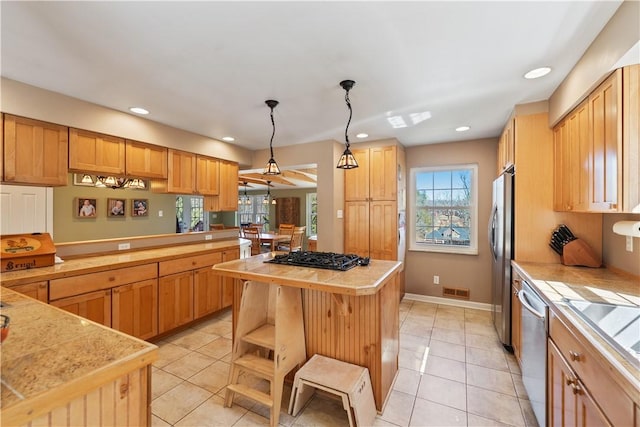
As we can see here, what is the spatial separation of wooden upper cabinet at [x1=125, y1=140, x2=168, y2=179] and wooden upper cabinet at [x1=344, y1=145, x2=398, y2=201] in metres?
2.41

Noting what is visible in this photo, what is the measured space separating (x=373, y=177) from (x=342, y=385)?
2772mm

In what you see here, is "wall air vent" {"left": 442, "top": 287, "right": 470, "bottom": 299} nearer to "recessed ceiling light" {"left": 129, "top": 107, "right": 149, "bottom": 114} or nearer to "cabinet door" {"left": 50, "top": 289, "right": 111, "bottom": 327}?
"cabinet door" {"left": 50, "top": 289, "right": 111, "bottom": 327}

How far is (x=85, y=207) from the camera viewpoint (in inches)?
139

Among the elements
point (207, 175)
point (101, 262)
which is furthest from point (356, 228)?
point (101, 262)

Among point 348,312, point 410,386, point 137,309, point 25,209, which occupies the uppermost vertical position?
point 25,209

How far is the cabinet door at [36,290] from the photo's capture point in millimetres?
1986

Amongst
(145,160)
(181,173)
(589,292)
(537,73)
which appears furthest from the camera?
(181,173)

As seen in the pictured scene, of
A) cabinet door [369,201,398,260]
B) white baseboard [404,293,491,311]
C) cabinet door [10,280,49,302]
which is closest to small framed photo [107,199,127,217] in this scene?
cabinet door [10,280,49,302]

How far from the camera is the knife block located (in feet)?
7.40

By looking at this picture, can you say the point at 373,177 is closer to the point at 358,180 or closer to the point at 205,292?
the point at 358,180

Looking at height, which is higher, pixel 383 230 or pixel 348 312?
pixel 383 230

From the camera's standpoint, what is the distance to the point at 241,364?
6.26 feet

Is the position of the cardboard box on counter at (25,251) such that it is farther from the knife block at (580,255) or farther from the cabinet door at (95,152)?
the knife block at (580,255)

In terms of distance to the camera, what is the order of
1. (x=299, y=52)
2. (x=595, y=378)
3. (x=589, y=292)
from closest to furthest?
(x=595, y=378) → (x=589, y=292) → (x=299, y=52)
